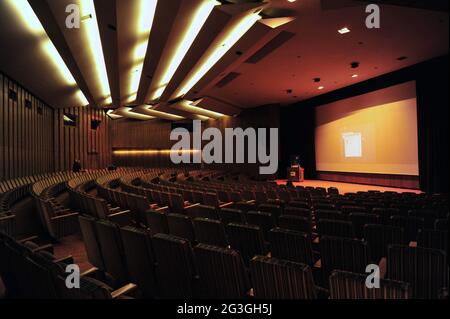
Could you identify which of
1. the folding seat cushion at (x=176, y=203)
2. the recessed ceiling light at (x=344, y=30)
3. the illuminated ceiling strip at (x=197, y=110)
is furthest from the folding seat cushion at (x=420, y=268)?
the illuminated ceiling strip at (x=197, y=110)

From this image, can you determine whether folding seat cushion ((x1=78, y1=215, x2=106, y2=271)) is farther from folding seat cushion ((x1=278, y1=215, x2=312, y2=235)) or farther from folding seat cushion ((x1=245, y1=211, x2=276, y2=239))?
folding seat cushion ((x1=278, y1=215, x2=312, y2=235))

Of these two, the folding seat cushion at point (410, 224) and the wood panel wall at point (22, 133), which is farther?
the wood panel wall at point (22, 133)

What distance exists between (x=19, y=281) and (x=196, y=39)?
6.14m

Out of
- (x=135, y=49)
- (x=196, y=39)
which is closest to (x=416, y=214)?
(x=196, y=39)

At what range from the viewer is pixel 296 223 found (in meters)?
3.15

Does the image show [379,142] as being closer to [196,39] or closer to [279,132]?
[279,132]

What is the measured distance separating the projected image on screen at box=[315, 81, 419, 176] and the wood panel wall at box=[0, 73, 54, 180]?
12796mm

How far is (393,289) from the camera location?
1.31 meters

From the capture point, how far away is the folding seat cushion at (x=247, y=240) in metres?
2.57

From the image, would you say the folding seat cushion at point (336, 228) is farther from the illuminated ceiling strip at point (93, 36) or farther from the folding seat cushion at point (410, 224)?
the illuminated ceiling strip at point (93, 36)

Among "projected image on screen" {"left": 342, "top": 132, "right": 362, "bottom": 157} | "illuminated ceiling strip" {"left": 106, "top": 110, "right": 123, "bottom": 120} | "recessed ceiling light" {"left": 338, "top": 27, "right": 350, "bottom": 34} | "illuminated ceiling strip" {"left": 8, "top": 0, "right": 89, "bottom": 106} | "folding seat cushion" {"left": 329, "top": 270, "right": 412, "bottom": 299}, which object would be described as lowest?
"folding seat cushion" {"left": 329, "top": 270, "right": 412, "bottom": 299}

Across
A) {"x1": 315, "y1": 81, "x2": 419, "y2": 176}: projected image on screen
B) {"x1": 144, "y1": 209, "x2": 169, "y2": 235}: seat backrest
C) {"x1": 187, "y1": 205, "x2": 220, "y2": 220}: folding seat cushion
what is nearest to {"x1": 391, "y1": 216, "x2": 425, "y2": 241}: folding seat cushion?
{"x1": 187, "y1": 205, "x2": 220, "y2": 220}: folding seat cushion

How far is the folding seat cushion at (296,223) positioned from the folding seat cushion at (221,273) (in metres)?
1.44

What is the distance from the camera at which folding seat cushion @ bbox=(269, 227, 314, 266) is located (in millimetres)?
2336
